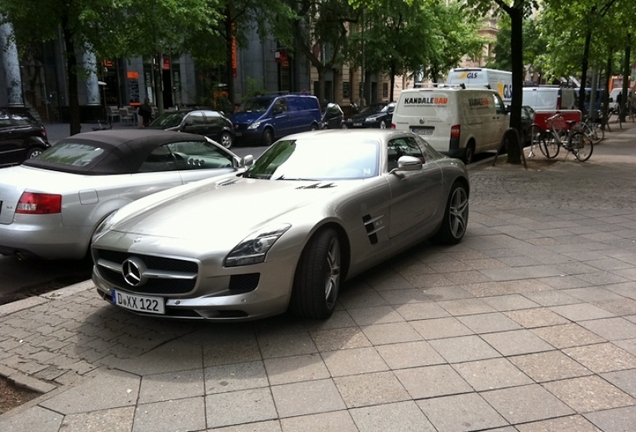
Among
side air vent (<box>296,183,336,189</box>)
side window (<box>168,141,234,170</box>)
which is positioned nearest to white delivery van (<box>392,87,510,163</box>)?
side window (<box>168,141,234,170</box>)

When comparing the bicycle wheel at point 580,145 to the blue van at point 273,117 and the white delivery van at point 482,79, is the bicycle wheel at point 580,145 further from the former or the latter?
the white delivery van at point 482,79

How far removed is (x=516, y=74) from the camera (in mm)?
13852

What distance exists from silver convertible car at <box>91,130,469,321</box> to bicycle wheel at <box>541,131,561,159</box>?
10.3 meters

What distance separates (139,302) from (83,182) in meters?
2.33

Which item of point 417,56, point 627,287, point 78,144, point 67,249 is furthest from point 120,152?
point 417,56

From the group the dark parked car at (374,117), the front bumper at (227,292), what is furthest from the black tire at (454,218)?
the dark parked car at (374,117)

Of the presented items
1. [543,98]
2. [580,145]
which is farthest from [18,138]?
[543,98]

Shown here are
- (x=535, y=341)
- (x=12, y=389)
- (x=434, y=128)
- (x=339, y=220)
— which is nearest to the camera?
(x=12, y=389)

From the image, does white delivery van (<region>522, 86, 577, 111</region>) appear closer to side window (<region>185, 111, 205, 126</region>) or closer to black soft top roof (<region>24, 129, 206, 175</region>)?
side window (<region>185, 111, 205, 126</region>)

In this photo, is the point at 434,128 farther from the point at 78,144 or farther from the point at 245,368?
the point at 245,368

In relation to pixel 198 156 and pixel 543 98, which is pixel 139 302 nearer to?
pixel 198 156

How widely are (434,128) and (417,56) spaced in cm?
2243

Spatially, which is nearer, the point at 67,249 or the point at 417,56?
the point at 67,249

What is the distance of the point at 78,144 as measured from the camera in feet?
21.5
